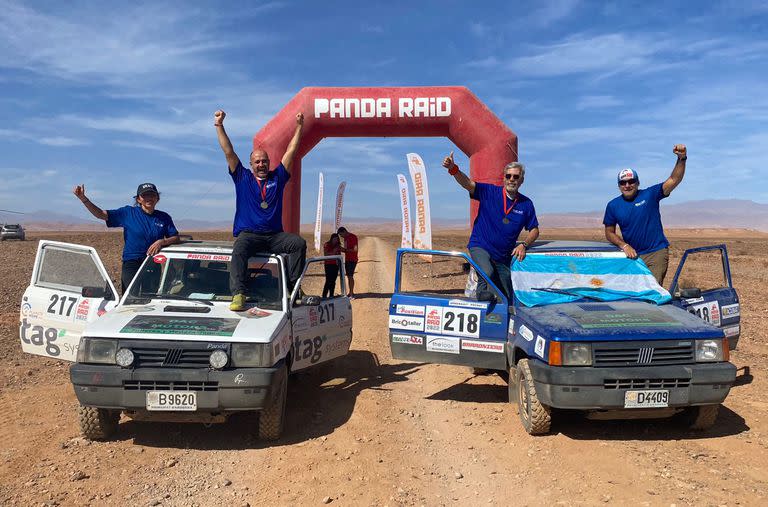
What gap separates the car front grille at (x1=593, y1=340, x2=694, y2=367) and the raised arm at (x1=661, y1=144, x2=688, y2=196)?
245cm

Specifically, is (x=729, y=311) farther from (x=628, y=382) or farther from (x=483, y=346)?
(x=483, y=346)

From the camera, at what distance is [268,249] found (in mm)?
6715

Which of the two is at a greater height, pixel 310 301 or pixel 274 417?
pixel 310 301

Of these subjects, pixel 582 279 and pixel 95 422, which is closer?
pixel 95 422

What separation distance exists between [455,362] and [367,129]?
8466mm

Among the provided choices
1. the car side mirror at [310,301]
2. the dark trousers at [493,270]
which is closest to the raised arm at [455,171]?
the dark trousers at [493,270]

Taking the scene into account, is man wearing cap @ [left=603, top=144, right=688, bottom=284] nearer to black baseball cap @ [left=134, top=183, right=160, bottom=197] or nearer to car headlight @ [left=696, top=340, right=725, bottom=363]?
car headlight @ [left=696, top=340, right=725, bottom=363]

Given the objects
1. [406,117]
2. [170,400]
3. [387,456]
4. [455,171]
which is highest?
[406,117]

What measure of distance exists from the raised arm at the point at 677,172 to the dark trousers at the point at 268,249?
403cm

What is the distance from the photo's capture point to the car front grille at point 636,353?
16.4 feet

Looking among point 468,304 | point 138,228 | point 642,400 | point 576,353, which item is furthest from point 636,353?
point 138,228

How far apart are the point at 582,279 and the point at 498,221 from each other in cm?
107

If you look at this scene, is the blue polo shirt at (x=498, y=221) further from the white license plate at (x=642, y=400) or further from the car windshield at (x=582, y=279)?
the white license plate at (x=642, y=400)

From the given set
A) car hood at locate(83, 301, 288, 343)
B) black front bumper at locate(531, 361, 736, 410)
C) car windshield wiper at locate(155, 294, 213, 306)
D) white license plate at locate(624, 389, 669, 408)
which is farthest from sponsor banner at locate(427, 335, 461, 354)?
car windshield wiper at locate(155, 294, 213, 306)
